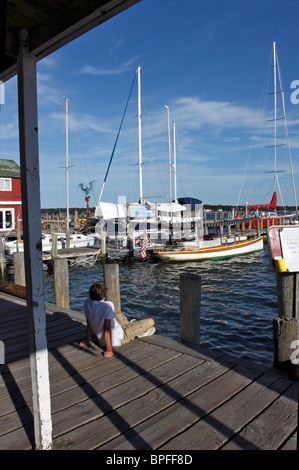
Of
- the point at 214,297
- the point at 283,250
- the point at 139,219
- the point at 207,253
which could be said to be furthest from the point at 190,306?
A: the point at 139,219

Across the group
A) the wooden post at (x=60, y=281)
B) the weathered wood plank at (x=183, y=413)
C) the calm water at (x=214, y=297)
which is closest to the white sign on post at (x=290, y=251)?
the weathered wood plank at (x=183, y=413)

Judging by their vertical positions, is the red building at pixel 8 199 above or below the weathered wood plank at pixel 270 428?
above

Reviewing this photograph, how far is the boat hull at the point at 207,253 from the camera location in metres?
21.5

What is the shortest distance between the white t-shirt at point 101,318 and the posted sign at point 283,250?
2.27m

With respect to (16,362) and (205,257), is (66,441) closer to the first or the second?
(16,362)

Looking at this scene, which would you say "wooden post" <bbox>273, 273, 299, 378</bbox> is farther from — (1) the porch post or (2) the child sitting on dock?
(1) the porch post

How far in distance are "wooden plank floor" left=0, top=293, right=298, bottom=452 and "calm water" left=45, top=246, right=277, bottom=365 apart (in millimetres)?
Result: 3838

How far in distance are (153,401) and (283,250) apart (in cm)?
195

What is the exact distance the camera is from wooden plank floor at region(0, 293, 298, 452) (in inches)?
106

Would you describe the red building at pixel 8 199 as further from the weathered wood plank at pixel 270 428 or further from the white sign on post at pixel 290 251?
the weathered wood plank at pixel 270 428
